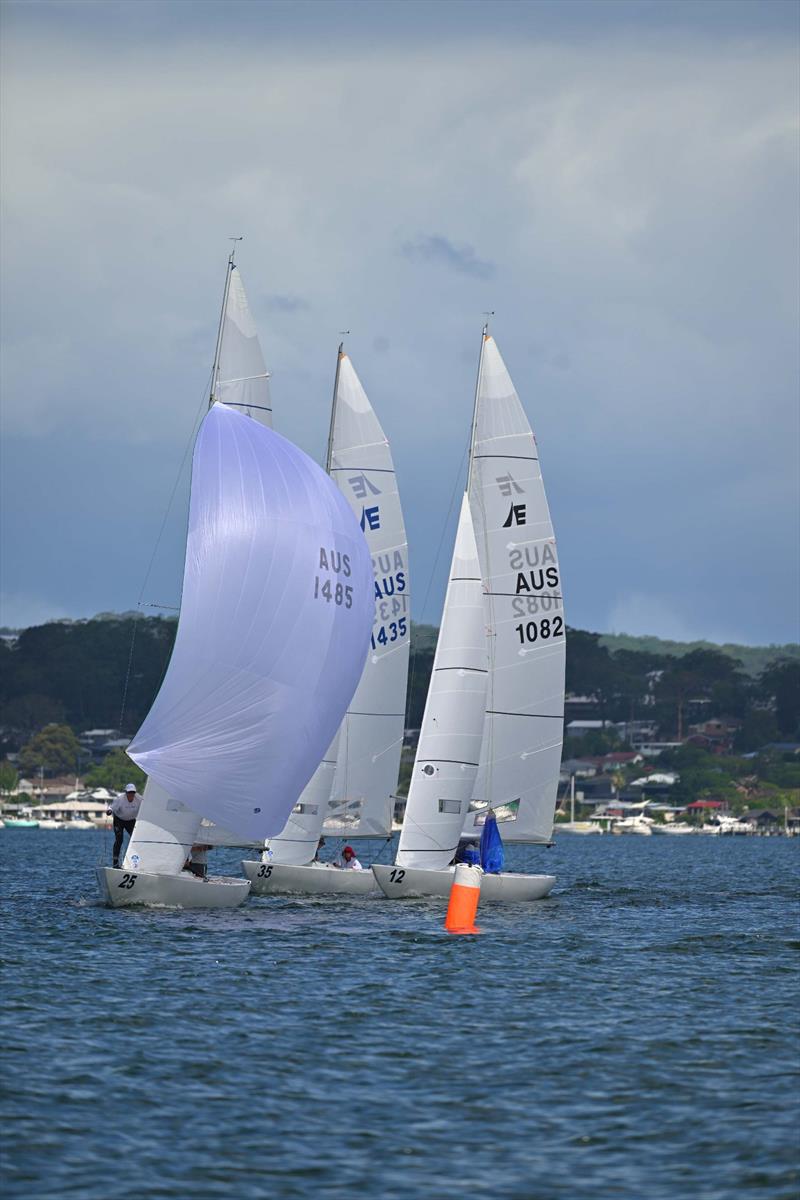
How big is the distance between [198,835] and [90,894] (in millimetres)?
9234

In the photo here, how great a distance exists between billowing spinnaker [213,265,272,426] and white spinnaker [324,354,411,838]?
13.3 feet

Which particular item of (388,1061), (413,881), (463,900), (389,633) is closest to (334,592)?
(463,900)

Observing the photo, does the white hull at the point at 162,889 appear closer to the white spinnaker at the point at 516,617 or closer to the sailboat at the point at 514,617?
the sailboat at the point at 514,617

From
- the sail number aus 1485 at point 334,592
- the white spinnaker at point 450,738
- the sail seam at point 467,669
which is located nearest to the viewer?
the sail number aus 1485 at point 334,592

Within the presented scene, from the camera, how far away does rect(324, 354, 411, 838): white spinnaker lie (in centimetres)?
4291

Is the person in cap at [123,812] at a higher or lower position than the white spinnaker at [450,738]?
lower

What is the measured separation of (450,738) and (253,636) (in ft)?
19.1

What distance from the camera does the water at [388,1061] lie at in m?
A: 15.0

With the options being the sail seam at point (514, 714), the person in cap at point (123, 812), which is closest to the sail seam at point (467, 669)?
the sail seam at point (514, 714)

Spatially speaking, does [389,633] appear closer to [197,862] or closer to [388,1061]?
[197,862]

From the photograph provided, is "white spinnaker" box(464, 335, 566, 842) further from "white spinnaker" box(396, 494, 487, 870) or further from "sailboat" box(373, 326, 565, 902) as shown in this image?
"white spinnaker" box(396, 494, 487, 870)

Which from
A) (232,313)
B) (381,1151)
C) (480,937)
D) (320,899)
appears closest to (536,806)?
(320,899)

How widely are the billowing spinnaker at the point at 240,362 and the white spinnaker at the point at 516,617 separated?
5850 millimetres

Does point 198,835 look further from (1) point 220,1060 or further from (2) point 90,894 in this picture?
(1) point 220,1060
